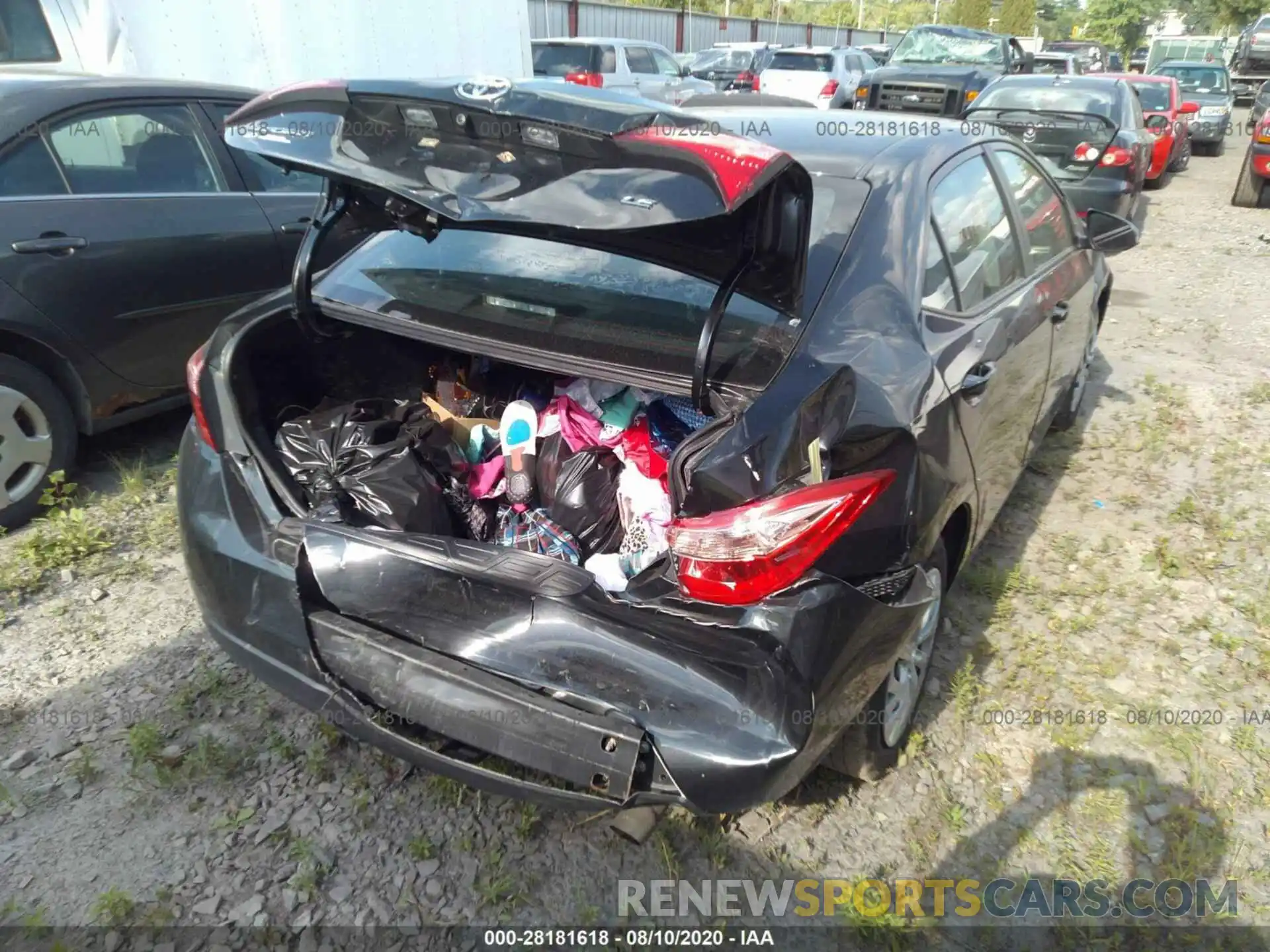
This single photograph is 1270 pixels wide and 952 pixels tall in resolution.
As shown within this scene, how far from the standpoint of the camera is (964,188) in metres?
2.79

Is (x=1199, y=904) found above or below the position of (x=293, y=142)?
below

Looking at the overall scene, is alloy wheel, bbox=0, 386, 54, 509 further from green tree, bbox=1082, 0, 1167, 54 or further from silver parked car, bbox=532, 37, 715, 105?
green tree, bbox=1082, 0, 1167, 54

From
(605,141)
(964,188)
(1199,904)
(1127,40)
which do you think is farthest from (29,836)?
(1127,40)

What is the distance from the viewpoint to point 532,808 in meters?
2.32

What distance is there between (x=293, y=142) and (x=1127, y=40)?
206 ft

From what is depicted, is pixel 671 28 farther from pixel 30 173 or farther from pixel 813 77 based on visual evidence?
pixel 30 173

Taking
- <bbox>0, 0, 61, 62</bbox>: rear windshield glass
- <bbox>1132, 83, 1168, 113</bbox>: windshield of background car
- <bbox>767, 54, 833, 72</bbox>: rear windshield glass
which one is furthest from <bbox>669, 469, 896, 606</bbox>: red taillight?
<bbox>767, 54, 833, 72</bbox>: rear windshield glass

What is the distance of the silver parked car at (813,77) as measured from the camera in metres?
16.7

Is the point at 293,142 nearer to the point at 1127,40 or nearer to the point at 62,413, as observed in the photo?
the point at 62,413

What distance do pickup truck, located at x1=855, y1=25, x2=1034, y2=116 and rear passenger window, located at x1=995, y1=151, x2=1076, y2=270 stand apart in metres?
8.61

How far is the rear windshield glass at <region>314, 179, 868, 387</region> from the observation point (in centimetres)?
204

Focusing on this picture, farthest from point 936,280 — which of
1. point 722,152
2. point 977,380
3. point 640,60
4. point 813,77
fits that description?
point 813,77

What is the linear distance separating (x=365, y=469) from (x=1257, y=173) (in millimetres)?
12706

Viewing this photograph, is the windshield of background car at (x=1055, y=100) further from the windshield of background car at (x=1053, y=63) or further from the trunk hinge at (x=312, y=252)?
the windshield of background car at (x=1053, y=63)
